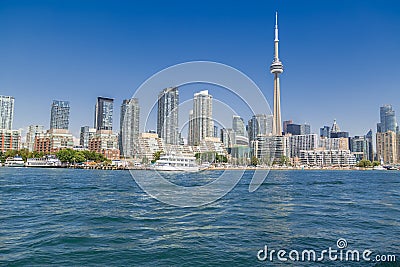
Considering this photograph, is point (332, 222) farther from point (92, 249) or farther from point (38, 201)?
point (38, 201)

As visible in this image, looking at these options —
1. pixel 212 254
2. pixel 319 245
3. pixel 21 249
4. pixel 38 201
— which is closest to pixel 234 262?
pixel 212 254

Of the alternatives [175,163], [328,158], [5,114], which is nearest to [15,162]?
[175,163]

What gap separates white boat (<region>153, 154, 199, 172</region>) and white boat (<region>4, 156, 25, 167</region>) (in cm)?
5494

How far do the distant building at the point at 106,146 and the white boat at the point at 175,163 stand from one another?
71.8 metres

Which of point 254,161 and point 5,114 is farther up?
point 5,114

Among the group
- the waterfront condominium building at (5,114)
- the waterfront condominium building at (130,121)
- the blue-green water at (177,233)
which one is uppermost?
the waterfront condominium building at (5,114)

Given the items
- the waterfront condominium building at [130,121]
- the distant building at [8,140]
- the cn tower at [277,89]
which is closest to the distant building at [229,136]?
the waterfront condominium building at [130,121]

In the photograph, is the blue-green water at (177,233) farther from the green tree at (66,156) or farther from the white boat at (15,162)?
the white boat at (15,162)

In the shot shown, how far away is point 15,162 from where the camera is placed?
4134 inches

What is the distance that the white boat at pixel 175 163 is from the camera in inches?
2916

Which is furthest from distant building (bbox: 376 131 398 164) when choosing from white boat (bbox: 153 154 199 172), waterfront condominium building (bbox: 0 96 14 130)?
waterfront condominium building (bbox: 0 96 14 130)

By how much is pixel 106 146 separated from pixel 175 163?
88.5m

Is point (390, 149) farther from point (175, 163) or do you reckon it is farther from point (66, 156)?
point (66, 156)

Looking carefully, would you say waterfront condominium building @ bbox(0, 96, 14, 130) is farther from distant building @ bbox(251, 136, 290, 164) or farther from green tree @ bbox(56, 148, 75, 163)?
distant building @ bbox(251, 136, 290, 164)
